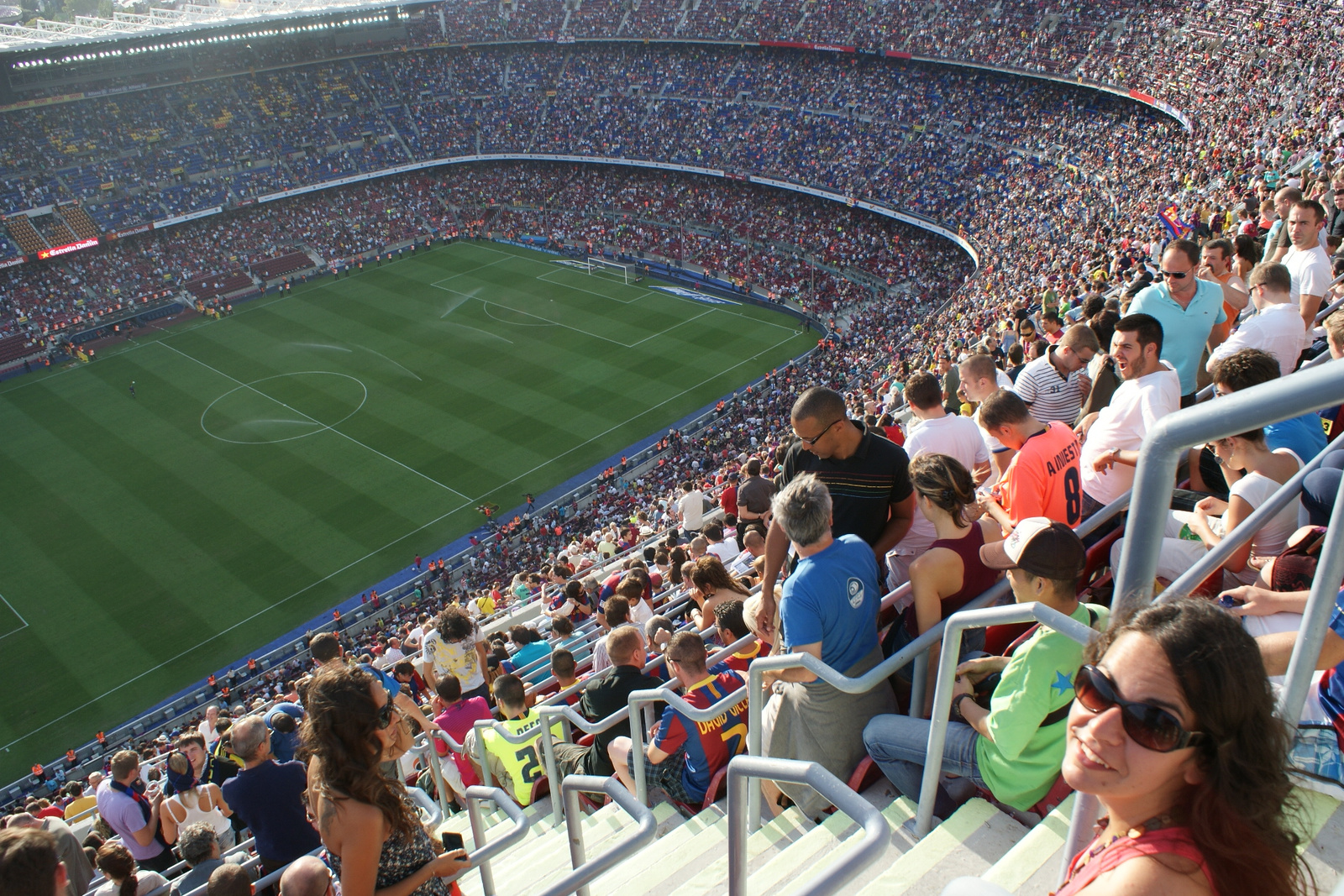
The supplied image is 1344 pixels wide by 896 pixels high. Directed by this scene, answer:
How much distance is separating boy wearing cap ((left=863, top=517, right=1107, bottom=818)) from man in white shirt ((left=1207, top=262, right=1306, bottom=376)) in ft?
13.0

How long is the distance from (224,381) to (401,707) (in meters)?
33.8

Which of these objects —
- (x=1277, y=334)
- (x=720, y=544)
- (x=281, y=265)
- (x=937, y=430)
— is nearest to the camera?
(x=1277, y=334)

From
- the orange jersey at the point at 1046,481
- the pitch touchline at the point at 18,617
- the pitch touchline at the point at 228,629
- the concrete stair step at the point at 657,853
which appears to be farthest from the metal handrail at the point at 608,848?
the pitch touchline at the point at 18,617

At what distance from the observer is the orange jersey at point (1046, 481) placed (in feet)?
17.1

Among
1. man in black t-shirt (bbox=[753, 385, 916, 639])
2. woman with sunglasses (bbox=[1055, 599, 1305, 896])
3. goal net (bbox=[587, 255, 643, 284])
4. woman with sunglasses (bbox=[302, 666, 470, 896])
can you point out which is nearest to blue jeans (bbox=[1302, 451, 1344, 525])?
man in black t-shirt (bbox=[753, 385, 916, 639])

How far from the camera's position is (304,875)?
12.1 feet

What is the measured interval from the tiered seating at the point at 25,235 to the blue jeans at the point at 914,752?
49.1 metres

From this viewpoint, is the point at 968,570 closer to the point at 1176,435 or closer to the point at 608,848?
the point at 608,848

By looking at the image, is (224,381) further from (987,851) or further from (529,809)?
(987,851)

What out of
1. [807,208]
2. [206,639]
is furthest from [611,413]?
[807,208]

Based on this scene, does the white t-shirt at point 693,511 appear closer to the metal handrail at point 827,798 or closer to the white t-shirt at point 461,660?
the white t-shirt at point 461,660

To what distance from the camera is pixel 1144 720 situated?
2.04 metres

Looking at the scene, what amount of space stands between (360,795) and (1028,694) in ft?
8.33

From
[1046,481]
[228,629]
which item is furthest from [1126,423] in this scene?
[228,629]
